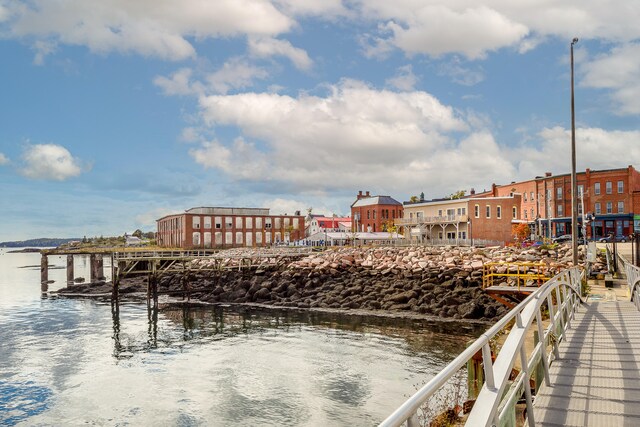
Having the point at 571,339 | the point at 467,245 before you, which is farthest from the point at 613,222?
the point at 571,339

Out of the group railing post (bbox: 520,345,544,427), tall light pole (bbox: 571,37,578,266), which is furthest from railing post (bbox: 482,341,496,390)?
tall light pole (bbox: 571,37,578,266)

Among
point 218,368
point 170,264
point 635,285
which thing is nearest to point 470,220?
point 170,264

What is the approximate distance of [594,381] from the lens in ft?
23.7

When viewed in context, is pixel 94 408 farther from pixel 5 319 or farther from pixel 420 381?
pixel 5 319

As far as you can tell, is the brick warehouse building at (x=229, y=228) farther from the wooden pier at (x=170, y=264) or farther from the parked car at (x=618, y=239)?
the parked car at (x=618, y=239)

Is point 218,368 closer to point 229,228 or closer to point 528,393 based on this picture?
point 528,393

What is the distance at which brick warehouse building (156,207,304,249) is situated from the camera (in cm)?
10119

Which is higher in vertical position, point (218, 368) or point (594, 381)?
point (594, 381)

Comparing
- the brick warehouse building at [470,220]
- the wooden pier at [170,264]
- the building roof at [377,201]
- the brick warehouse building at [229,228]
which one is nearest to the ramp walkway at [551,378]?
the wooden pier at [170,264]

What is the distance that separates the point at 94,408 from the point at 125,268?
34.2m

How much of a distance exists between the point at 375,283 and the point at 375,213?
5868cm

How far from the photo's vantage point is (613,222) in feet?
231

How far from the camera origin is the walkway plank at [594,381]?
581 cm

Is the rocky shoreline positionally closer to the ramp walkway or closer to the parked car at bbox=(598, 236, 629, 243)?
the ramp walkway
